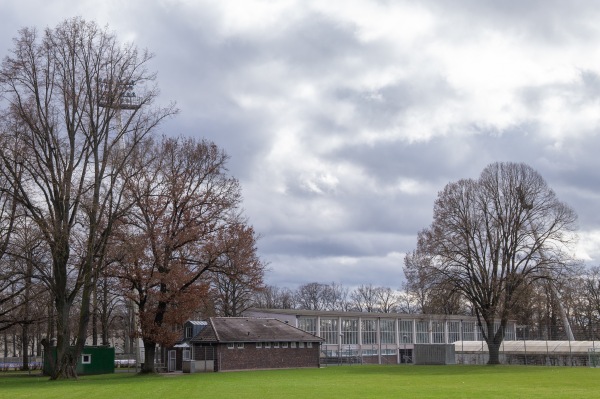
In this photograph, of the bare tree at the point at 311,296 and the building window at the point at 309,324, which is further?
the bare tree at the point at 311,296

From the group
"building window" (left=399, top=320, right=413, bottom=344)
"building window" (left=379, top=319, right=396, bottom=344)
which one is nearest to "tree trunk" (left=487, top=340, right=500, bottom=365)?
"building window" (left=379, top=319, right=396, bottom=344)

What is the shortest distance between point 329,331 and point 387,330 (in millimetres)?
10827

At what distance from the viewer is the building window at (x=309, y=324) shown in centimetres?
8262

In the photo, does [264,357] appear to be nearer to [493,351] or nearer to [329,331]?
[493,351]

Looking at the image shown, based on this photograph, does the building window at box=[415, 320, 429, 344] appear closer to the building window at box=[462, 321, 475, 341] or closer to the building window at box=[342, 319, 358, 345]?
the building window at box=[462, 321, 475, 341]

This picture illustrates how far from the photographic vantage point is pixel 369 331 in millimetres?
91250

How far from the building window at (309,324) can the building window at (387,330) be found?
1248cm

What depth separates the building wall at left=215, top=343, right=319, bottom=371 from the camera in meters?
57.7

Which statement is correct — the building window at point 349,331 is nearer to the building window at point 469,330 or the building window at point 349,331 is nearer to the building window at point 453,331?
the building window at point 453,331

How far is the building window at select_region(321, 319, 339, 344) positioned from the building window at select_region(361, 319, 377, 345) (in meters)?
4.74

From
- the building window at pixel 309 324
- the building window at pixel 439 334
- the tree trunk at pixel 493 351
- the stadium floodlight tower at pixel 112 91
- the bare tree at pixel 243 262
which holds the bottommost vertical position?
the building window at pixel 439 334

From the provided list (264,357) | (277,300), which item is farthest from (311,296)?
(264,357)

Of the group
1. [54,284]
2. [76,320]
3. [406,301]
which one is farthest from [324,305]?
[54,284]

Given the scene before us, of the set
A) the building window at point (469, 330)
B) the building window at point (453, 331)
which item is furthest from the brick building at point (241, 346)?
the building window at point (469, 330)
